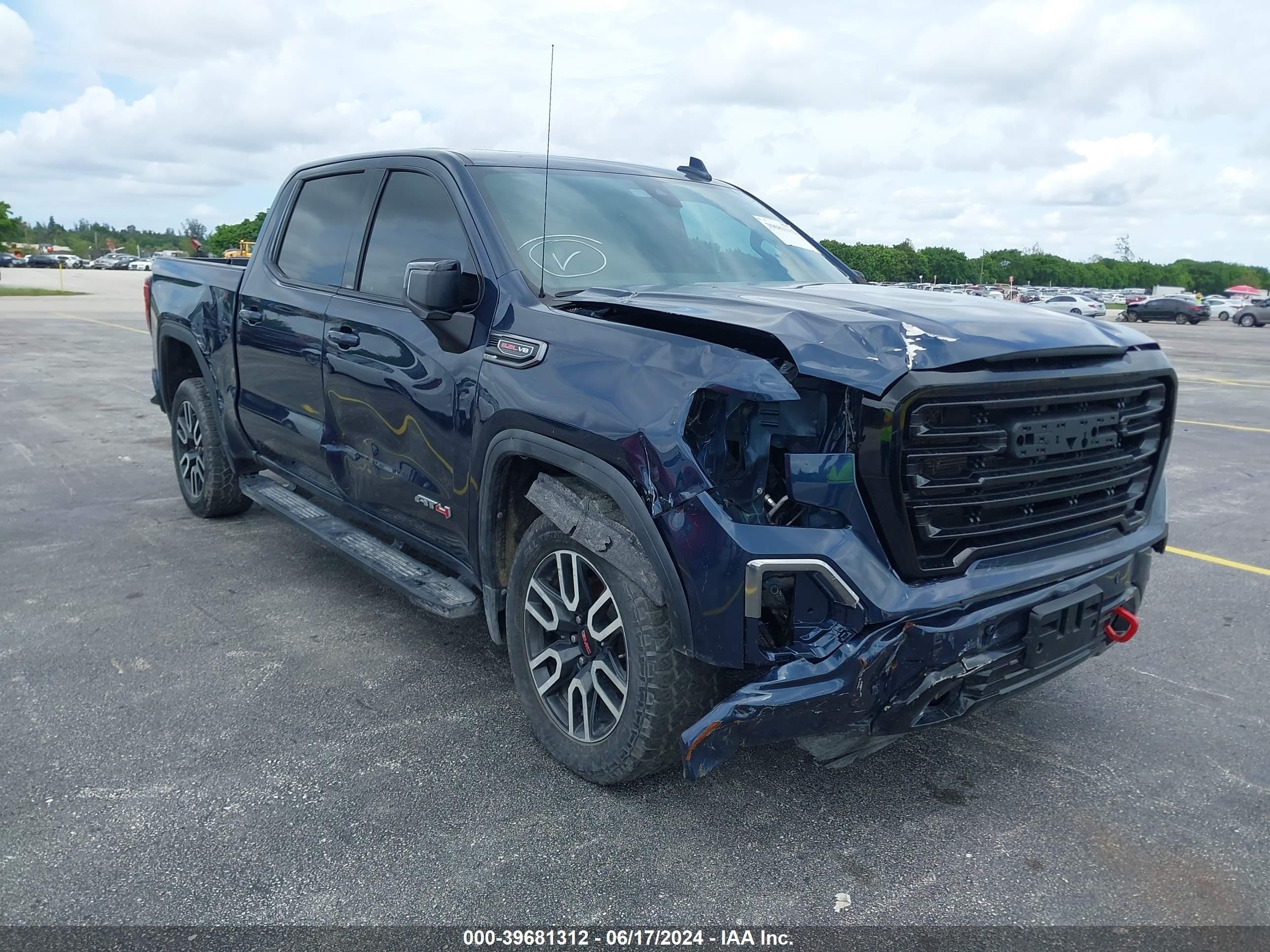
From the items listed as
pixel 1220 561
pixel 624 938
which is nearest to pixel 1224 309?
pixel 1220 561

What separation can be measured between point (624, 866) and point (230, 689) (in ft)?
6.21

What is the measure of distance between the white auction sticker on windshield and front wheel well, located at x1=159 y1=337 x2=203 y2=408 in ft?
12.0

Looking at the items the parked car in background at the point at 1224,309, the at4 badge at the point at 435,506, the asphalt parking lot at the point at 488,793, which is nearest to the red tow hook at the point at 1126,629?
the asphalt parking lot at the point at 488,793

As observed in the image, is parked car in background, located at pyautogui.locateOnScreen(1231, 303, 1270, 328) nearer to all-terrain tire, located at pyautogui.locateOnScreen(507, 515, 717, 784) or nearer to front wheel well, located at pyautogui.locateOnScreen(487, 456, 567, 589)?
front wheel well, located at pyautogui.locateOnScreen(487, 456, 567, 589)

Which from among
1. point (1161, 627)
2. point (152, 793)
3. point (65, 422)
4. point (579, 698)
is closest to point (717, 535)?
point (579, 698)

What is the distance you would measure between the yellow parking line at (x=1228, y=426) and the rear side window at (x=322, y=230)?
9.73 metres

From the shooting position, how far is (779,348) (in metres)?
2.71

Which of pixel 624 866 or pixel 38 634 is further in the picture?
pixel 38 634

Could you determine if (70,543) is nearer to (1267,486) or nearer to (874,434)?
(874,434)

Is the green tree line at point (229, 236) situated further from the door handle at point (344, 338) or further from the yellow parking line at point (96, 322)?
the door handle at point (344, 338)

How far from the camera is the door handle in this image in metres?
4.15

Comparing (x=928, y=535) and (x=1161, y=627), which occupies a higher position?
(x=928, y=535)

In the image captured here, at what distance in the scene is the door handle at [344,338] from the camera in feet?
13.6

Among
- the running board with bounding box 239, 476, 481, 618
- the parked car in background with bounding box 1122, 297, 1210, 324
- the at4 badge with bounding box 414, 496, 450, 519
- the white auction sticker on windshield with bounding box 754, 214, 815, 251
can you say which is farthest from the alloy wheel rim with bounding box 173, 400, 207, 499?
the parked car in background with bounding box 1122, 297, 1210, 324
